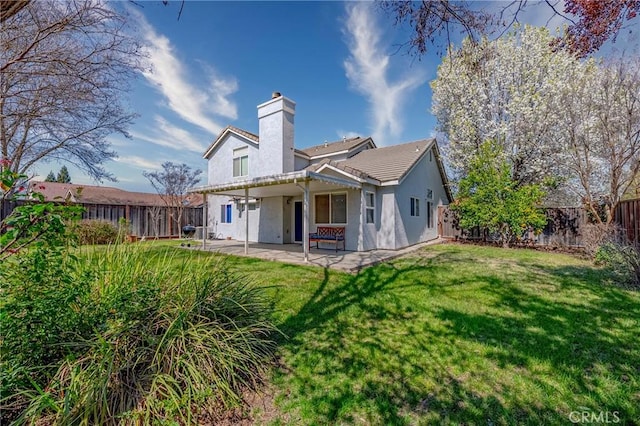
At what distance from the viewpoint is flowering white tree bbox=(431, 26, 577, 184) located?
532 inches

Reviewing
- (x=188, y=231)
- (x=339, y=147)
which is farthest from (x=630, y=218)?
(x=188, y=231)

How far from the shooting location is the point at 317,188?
11.4 meters

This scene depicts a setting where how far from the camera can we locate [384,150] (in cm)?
1511

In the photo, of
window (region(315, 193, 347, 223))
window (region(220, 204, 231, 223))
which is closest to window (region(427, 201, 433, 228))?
window (region(315, 193, 347, 223))

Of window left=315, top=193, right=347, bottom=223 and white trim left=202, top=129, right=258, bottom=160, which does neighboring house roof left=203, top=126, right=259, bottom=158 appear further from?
window left=315, top=193, right=347, bottom=223

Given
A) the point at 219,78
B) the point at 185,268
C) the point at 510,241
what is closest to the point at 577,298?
the point at 185,268

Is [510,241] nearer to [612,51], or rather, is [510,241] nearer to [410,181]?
[410,181]

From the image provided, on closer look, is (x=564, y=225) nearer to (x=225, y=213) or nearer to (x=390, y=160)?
(x=390, y=160)

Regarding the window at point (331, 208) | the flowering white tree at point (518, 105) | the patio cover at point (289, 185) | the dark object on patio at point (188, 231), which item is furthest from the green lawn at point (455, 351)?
the dark object on patio at point (188, 231)

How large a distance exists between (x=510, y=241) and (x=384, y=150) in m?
7.42

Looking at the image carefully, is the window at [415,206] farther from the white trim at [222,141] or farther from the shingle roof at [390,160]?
the white trim at [222,141]

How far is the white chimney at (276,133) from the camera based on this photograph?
12578mm

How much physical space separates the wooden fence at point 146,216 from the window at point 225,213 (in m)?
2.57

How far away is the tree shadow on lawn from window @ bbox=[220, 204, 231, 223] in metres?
12.1
